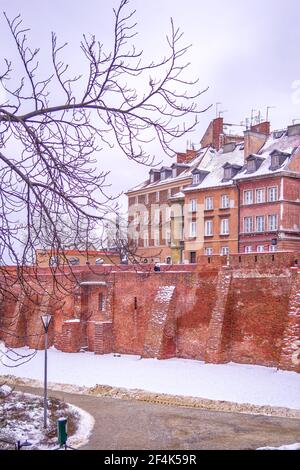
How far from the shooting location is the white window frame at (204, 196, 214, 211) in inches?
1455

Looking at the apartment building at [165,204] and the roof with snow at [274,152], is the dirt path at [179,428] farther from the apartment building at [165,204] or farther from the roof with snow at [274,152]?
the apartment building at [165,204]

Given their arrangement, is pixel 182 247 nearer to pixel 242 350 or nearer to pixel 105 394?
pixel 242 350

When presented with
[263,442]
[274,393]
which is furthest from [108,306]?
[263,442]

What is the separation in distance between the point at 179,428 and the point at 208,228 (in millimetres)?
22324

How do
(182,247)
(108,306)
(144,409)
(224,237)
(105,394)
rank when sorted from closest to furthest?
(144,409)
(105,394)
(108,306)
(224,237)
(182,247)

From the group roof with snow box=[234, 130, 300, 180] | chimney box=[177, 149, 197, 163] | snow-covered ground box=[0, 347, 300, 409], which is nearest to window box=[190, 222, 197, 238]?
roof with snow box=[234, 130, 300, 180]

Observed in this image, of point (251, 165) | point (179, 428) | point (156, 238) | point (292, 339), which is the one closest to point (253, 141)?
point (251, 165)

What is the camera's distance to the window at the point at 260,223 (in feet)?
110

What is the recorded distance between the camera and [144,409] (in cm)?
1830

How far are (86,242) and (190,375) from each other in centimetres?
1687

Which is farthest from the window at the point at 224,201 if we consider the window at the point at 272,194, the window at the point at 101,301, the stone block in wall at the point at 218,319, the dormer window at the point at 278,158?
the stone block in wall at the point at 218,319

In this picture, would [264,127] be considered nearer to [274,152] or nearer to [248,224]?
[274,152]

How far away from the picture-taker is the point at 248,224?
34.6m

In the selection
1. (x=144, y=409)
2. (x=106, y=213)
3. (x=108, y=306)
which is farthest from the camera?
(x=108, y=306)
